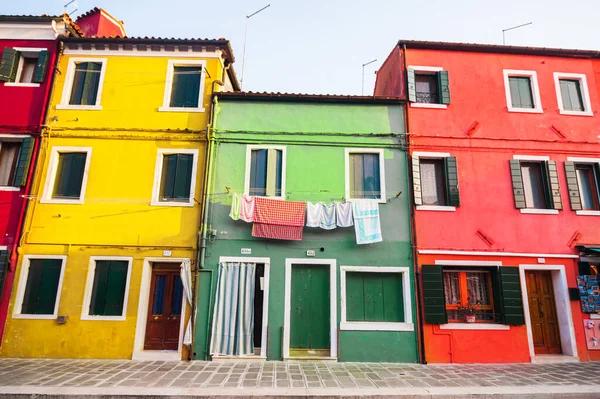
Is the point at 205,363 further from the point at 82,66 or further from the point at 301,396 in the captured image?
the point at 82,66

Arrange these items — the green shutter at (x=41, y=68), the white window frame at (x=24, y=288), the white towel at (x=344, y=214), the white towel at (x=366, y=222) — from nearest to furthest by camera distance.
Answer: the white window frame at (x=24, y=288) < the white towel at (x=366, y=222) < the white towel at (x=344, y=214) < the green shutter at (x=41, y=68)

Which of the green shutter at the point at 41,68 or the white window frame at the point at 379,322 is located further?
the green shutter at the point at 41,68

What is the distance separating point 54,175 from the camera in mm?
10469

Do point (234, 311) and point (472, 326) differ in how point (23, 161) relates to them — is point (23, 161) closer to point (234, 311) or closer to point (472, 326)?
point (234, 311)

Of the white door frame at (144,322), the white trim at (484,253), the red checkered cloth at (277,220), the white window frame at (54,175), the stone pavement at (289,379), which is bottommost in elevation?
the stone pavement at (289,379)

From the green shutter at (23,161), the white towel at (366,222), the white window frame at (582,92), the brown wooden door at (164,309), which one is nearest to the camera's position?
the brown wooden door at (164,309)

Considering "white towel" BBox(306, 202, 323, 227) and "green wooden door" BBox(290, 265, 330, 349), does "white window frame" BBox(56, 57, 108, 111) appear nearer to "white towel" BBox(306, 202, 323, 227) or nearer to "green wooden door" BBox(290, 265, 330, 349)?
"white towel" BBox(306, 202, 323, 227)

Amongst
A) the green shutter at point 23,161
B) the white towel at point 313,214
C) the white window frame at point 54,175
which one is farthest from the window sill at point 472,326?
the green shutter at point 23,161

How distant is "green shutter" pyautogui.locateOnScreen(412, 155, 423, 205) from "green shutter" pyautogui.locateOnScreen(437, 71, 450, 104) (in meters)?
2.29

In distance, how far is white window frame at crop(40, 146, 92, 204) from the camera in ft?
33.3

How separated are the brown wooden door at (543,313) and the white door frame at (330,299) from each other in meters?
5.88

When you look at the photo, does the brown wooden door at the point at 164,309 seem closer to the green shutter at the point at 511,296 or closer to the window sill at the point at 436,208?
the window sill at the point at 436,208

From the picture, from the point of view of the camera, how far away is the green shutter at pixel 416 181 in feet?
33.8

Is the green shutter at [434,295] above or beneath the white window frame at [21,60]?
beneath
